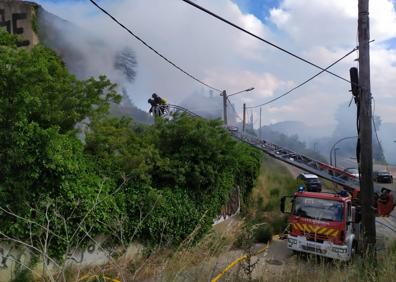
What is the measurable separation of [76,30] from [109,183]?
1935cm

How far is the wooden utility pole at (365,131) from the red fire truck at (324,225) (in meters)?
2.71

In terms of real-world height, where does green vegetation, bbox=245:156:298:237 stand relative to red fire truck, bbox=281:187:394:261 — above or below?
below

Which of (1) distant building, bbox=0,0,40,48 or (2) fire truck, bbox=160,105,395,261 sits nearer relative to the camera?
(2) fire truck, bbox=160,105,395,261

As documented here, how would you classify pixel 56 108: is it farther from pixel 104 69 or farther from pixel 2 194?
pixel 104 69

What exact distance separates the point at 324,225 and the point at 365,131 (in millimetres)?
4547

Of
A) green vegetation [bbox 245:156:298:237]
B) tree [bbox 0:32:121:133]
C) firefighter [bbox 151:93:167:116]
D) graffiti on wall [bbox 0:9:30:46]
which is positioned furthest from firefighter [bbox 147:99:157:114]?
tree [bbox 0:32:121:133]

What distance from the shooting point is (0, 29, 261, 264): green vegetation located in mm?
8430

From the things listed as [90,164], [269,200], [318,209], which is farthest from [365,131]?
[269,200]

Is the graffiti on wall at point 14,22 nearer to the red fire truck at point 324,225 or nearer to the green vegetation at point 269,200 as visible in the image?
the green vegetation at point 269,200

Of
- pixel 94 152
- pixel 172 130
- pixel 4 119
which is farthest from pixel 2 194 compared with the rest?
pixel 172 130

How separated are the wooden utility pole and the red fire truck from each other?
8.88ft

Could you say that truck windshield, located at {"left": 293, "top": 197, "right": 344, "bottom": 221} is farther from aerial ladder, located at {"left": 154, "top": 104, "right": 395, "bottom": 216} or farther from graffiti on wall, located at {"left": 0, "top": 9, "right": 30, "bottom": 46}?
graffiti on wall, located at {"left": 0, "top": 9, "right": 30, "bottom": 46}

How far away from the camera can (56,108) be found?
991 centimetres

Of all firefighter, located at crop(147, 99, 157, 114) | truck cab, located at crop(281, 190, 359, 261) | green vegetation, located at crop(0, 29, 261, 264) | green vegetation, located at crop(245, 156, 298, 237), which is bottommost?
green vegetation, located at crop(245, 156, 298, 237)
